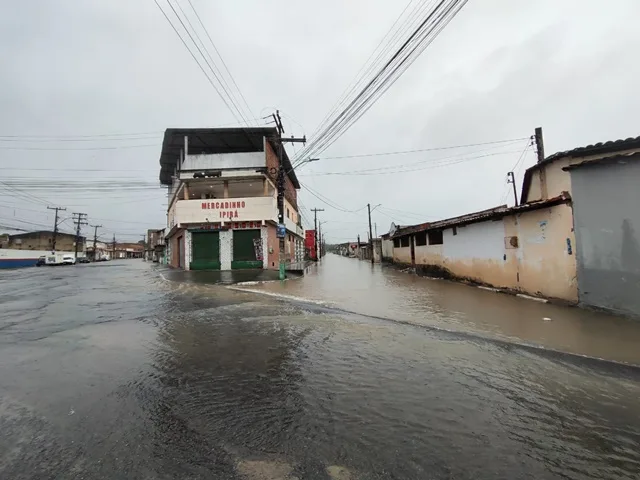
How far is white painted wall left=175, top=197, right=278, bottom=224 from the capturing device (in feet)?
75.8

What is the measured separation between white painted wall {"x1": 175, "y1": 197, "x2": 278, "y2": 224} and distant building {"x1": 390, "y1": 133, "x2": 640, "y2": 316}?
1445cm

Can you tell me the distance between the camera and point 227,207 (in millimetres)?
23234

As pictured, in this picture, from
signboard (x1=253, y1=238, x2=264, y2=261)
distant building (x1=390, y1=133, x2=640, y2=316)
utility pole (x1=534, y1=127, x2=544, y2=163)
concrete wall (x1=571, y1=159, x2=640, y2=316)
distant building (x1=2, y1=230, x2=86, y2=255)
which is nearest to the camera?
concrete wall (x1=571, y1=159, x2=640, y2=316)

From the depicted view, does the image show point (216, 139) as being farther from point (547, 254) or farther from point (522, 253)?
point (547, 254)

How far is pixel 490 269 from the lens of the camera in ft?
41.8

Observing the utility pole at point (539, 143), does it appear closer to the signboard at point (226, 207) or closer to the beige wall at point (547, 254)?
the beige wall at point (547, 254)

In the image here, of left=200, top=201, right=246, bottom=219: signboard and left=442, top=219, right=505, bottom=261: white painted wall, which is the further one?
left=200, top=201, right=246, bottom=219: signboard

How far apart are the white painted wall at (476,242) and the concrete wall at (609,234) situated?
3.79 meters

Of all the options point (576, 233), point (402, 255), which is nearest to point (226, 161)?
point (402, 255)

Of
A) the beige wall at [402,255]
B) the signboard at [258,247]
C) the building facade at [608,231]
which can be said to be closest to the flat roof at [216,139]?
the signboard at [258,247]

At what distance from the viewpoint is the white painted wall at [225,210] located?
23094 mm

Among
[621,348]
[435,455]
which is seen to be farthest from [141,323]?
[621,348]

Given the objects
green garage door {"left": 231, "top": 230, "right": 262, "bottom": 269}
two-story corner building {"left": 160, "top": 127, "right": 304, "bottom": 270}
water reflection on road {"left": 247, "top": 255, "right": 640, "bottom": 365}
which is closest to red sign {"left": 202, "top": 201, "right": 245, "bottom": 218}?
two-story corner building {"left": 160, "top": 127, "right": 304, "bottom": 270}

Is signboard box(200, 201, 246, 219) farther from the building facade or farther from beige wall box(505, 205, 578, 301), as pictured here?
the building facade
